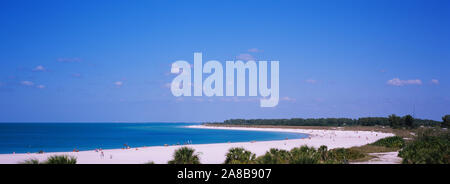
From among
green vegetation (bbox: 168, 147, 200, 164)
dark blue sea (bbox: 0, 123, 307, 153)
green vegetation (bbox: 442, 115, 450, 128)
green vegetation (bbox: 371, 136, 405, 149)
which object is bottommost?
dark blue sea (bbox: 0, 123, 307, 153)

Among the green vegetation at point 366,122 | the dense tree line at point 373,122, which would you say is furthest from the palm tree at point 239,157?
the green vegetation at point 366,122

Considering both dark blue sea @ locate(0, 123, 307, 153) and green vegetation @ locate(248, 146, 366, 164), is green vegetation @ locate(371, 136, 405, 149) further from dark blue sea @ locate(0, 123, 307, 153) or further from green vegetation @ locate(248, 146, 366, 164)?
dark blue sea @ locate(0, 123, 307, 153)

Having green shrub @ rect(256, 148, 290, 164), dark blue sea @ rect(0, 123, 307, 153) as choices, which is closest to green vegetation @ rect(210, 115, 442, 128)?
dark blue sea @ rect(0, 123, 307, 153)

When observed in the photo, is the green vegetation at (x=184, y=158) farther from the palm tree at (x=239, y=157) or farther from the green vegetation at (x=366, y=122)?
the green vegetation at (x=366, y=122)

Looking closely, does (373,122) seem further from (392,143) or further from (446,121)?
(392,143)

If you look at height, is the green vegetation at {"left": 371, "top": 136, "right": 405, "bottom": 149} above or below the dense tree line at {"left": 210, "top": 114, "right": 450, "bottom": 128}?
below

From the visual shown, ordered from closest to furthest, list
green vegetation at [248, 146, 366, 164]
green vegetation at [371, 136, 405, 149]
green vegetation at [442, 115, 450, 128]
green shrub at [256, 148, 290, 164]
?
green shrub at [256, 148, 290, 164] → green vegetation at [248, 146, 366, 164] → green vegetation at [371, 136, 405, 149] → green vegetation at [442, 115, 450, 128]

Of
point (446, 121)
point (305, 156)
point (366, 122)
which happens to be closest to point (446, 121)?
point (446, 121)

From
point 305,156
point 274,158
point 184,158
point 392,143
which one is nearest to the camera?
point 274,158
